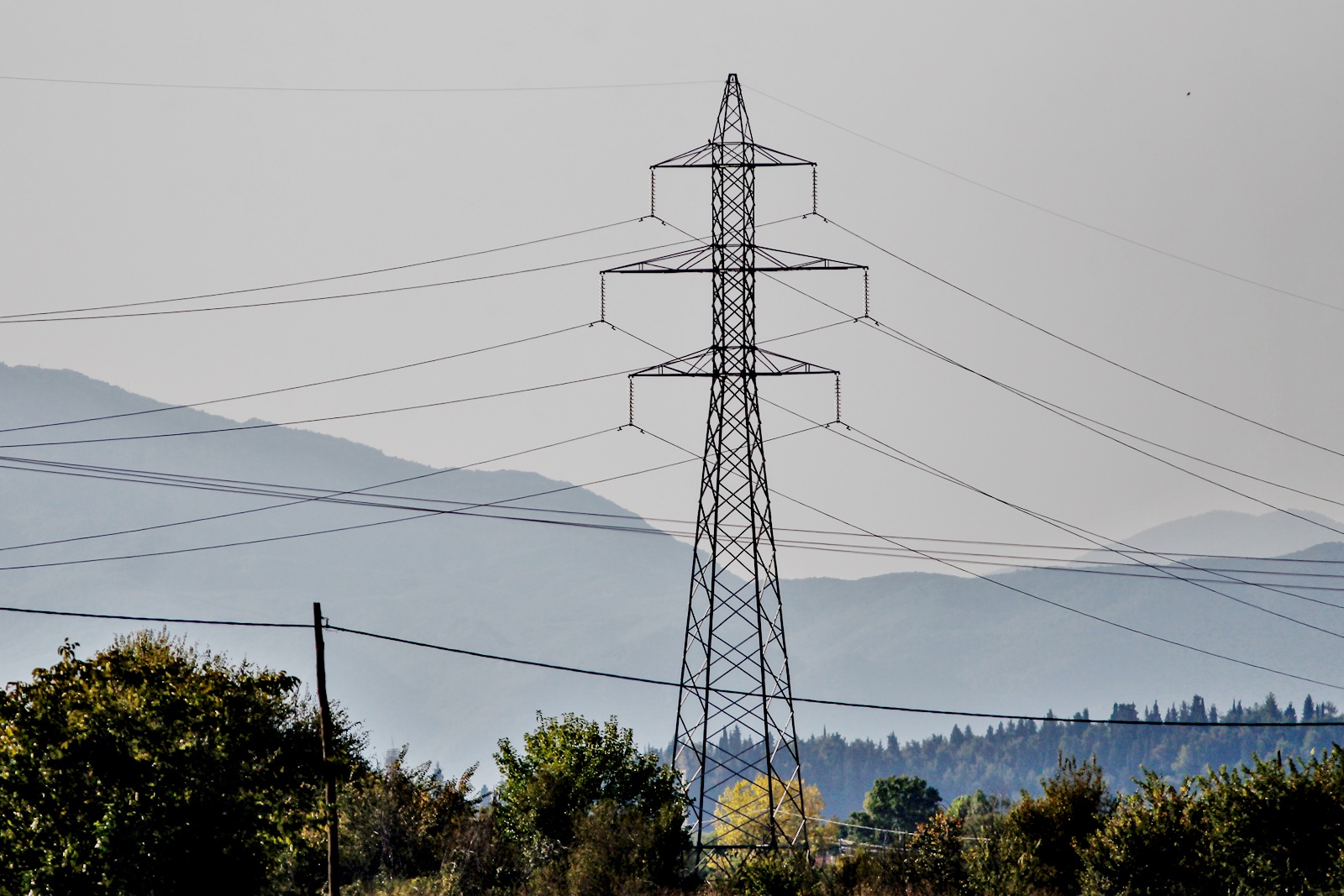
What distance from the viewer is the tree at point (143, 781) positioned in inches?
1382

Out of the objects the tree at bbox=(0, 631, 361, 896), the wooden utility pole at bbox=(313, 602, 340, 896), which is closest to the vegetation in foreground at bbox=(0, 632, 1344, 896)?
the tree at bbox=(0, 631, 361, 896)

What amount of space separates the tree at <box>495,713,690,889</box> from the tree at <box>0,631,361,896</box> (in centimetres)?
1519

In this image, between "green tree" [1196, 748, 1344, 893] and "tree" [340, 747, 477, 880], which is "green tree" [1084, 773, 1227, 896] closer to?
"green tree" [1196, 748, 1344, 893]

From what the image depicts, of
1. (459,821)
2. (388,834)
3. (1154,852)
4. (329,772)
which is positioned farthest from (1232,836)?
(388,834)

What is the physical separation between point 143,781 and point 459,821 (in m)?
22.1

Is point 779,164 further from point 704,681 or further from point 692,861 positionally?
point 692,861

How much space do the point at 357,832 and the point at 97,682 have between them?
20.0m

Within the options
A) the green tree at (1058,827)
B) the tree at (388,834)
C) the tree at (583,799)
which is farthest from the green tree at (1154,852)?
the tree at (388,834)

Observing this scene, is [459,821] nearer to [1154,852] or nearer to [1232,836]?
[1154,852]

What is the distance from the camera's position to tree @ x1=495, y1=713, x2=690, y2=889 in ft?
168

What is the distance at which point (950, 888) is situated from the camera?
167 ft

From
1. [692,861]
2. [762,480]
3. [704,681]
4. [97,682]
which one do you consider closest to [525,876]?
[692,861]

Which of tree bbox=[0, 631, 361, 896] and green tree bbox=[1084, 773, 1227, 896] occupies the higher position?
tree bbox=[0, 631, 361, 896]

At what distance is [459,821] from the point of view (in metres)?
56.6
